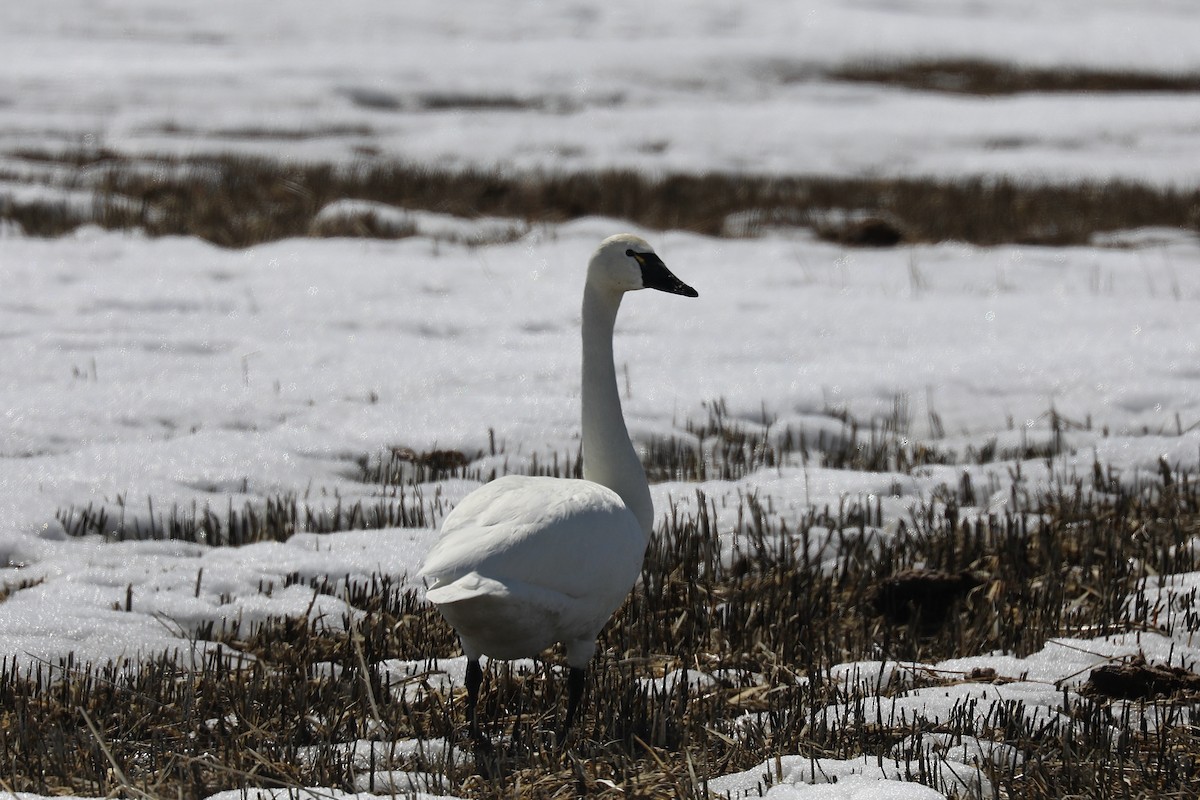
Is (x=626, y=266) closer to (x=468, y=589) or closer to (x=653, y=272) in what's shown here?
(x=653, y=272)

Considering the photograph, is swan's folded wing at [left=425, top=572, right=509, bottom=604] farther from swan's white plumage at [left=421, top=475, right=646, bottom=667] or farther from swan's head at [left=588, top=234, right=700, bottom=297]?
swan's head at [left=588, top=234, right=700, bottom=297]

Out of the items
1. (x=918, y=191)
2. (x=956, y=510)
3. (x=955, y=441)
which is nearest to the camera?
(x=956, y=510)

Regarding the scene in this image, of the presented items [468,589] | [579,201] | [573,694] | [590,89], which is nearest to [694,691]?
[573,694]

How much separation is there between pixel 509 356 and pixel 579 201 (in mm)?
6175

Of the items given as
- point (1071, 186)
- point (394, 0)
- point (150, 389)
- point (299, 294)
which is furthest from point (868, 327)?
point (394, 0)

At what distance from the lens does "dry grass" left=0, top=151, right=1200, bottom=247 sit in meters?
13.1

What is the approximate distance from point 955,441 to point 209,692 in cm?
481

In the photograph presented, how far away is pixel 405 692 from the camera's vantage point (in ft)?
13.7

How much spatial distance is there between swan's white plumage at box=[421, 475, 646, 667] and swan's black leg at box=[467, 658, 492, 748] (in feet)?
0.19

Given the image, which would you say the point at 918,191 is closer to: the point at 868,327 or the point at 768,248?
the point at 768,248

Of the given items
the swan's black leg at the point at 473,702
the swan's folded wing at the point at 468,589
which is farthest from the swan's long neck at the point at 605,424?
the swan's folded wing at the point at 468,589

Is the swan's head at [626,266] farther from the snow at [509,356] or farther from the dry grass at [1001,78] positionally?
the dry grass at [1001,78]

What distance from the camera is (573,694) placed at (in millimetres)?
3939

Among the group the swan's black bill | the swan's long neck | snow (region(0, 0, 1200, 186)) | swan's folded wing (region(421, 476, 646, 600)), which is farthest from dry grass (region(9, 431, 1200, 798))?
snow (region(0, 0, 1200, 186))
